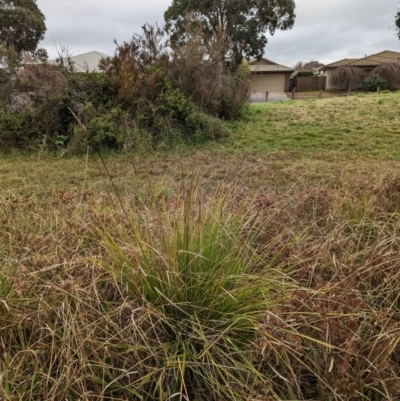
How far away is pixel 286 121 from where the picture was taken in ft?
27.8

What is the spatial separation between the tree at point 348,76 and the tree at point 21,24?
21.9 metres

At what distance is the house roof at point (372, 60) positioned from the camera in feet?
105

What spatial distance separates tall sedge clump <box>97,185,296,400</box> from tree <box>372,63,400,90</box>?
2562cm

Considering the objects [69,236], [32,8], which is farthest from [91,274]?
[32,8]

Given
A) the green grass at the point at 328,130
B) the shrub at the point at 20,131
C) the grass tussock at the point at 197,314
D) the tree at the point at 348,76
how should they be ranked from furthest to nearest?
the tree at the point at 348,76 → the shrub at the point at 20,131 → the green grass at the point at 328,130 → the grass tussock at the point at 197,314

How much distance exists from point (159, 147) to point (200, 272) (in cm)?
490

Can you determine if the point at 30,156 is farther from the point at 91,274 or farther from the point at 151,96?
the point at 91,274

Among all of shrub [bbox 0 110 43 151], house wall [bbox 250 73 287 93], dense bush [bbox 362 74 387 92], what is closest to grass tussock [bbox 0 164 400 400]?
shrub [bbox 0 110 43 151]

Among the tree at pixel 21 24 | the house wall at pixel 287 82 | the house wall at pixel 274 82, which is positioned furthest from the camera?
the house wall at pixel 274 82

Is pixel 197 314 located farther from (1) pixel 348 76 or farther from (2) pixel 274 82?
(2) pixel 274 82

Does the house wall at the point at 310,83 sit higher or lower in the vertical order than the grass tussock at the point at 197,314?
higher

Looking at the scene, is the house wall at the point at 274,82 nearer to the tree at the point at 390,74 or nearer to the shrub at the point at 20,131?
the tree at the point at 390,74

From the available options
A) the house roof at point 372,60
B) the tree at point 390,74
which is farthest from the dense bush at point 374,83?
the house roof at point 372,60

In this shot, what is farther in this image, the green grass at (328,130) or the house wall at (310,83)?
the house wall at (310,83)
